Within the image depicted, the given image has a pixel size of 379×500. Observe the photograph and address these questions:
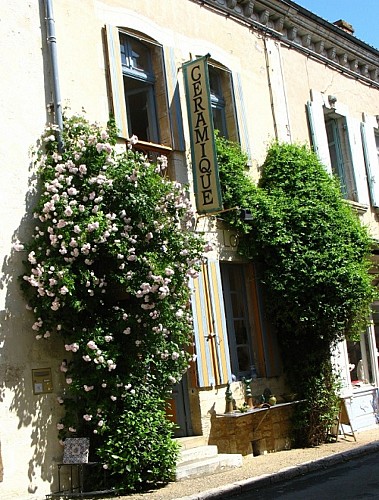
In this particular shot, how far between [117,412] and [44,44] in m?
4.52

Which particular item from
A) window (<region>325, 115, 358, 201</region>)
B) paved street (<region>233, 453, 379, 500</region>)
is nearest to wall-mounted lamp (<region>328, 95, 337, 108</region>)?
window (<region>325, 115, 358, 201</region>)

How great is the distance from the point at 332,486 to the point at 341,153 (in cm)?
813

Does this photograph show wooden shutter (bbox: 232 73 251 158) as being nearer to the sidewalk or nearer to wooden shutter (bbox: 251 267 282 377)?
wooden shutter (bbox: 251 267 282 377)

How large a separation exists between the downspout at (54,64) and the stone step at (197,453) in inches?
159

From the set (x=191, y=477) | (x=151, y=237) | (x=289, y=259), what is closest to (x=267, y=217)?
(x=289, y=259)

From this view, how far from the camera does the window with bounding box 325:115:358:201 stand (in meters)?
14.8

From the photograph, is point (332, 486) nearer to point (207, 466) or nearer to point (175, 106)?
point (207, 466)

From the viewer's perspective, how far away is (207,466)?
30.0 feet

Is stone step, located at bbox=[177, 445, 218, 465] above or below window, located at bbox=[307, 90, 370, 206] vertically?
below

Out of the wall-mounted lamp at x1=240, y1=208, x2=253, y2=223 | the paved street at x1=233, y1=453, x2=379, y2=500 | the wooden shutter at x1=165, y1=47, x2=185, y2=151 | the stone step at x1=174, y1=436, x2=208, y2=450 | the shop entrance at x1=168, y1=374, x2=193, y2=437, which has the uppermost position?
the wooden shutter at x1=165, y1=47, x2=185, y2=151

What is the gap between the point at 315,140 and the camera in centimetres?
1373

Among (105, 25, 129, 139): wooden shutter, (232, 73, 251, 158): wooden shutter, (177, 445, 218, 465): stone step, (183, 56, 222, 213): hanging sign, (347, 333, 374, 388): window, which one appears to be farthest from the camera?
(347, 333, 374, 388): window

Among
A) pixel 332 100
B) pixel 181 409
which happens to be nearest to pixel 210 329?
pixel 181 409

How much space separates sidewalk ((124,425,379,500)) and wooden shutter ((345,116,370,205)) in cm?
490
